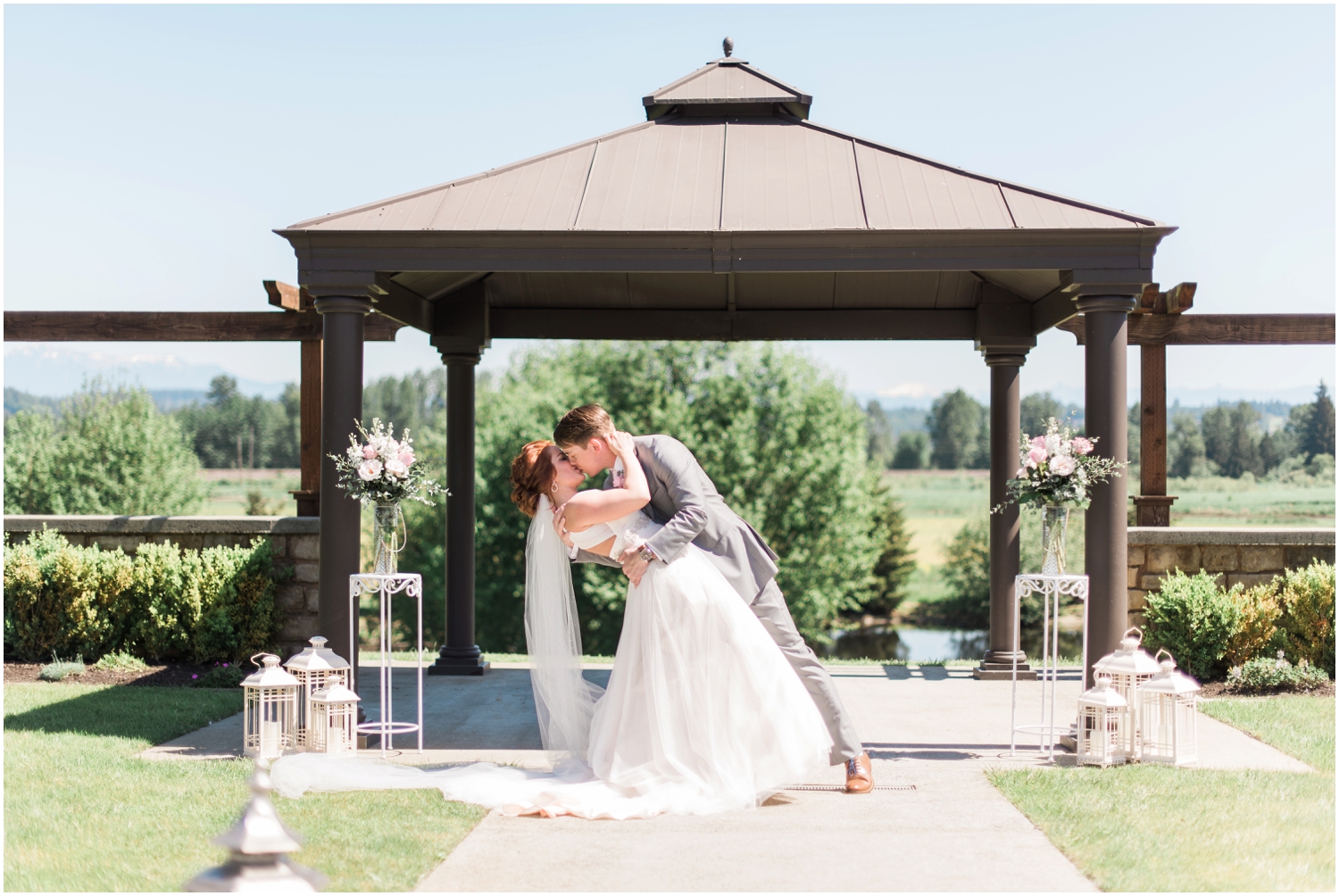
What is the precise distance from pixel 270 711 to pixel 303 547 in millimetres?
3248

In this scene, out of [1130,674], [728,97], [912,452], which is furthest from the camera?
[912,452]

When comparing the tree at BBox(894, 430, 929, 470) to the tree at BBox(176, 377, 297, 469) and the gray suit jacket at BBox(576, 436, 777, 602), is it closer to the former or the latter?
the tree at BBox(176, 377, 297, 469)

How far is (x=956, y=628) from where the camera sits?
4250 cm

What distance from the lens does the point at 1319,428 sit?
28875 millimetres

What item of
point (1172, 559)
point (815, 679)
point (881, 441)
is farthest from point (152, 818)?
point (881, 441)

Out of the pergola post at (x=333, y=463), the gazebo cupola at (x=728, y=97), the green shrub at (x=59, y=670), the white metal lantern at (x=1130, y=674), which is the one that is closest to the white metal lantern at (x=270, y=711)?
the pergola post at (x=333, y=463)

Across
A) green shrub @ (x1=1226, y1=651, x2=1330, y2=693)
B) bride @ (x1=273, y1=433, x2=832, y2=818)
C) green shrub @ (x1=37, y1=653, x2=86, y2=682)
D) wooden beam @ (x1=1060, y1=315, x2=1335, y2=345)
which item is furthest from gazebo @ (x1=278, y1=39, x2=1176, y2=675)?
green shrub @ (x1=37, y1=653, x2=86, y2=682)

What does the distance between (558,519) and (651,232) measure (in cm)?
178

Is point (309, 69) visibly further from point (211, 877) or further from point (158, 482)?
point (211, 877)

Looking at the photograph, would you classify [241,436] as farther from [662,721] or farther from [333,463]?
[662,721]

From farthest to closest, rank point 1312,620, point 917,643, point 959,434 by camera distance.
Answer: point 959,434, point 917,643, point 1312,620

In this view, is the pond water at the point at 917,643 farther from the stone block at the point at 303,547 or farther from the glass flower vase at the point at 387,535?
the glass flower vase at the point at 387,535

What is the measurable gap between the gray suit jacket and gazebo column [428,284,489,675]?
3.72 m

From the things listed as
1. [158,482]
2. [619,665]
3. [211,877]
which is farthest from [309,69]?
[211,877]
